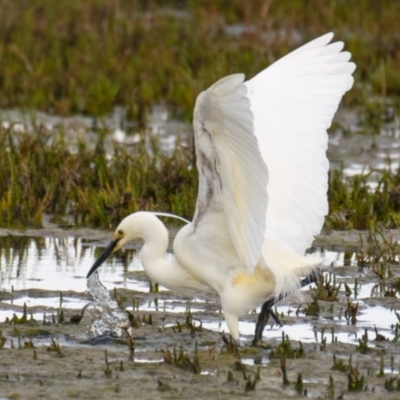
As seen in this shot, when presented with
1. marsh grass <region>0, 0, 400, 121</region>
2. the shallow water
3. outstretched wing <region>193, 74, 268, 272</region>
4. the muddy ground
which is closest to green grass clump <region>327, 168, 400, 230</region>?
the shallow water

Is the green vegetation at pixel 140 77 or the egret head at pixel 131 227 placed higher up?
the green vegetation at pixel 140 77

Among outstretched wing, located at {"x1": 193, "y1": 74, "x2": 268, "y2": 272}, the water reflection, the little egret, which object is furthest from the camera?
the water reflection

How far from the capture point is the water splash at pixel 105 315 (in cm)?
556

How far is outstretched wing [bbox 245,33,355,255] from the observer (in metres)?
5.73

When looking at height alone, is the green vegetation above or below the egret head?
above

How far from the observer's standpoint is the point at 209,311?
20.4 feet

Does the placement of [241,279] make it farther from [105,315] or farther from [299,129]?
[299,129]

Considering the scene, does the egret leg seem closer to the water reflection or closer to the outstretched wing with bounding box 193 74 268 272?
the outstretched wing with bounding box 193 74 268 272

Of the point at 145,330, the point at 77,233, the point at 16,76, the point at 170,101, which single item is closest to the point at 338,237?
the point at 77,233

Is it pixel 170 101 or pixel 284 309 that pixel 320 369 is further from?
pixel 170 101

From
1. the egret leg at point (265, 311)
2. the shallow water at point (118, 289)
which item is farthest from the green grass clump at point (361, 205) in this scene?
the egret leg at point (265, 311)

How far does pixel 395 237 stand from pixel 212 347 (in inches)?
129

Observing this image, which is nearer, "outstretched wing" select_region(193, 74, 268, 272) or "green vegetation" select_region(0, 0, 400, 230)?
"outstretched wing" select_region(193, 74, 268, 272)

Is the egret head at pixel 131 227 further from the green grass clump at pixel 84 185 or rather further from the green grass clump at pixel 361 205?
the green grass clump at pixel 361 205
